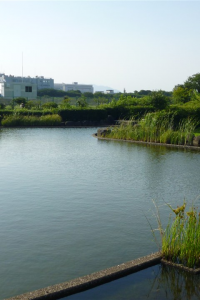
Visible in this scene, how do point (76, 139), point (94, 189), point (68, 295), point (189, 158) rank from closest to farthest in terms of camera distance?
point (68, 295), point (94, 189), point (189, 158), point (76, 139)

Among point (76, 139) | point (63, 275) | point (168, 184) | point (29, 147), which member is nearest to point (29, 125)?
point (76, 139)

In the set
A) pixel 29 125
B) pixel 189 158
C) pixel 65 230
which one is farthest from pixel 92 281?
pixel 29 125

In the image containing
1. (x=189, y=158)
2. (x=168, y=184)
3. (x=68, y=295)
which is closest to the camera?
(x=68, y=295)

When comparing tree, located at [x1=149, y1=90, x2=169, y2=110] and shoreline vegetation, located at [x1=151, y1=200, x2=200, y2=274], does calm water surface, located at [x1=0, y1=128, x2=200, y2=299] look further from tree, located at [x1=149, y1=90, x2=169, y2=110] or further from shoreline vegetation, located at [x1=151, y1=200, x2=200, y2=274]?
tree, located at [x1=149, y1=90, x2=169, y2=110]

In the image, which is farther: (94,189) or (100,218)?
(94,189)

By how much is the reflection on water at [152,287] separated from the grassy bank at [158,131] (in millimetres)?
12920

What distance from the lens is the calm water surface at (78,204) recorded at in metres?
6.03

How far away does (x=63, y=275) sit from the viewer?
18.5 feet

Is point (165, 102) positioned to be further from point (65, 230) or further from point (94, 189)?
point (65, 230)

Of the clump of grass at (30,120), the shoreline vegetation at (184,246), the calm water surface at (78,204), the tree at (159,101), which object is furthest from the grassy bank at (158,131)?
the shoreline vegetation at (184,246)

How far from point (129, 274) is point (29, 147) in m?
12.9

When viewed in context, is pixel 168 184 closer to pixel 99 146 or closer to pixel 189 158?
pixel 189 158

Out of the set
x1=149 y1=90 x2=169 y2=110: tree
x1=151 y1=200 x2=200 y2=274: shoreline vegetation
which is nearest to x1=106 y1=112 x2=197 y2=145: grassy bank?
x1=149 y1=90 x2=169 y2=110: tree

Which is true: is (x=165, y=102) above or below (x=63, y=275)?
above
